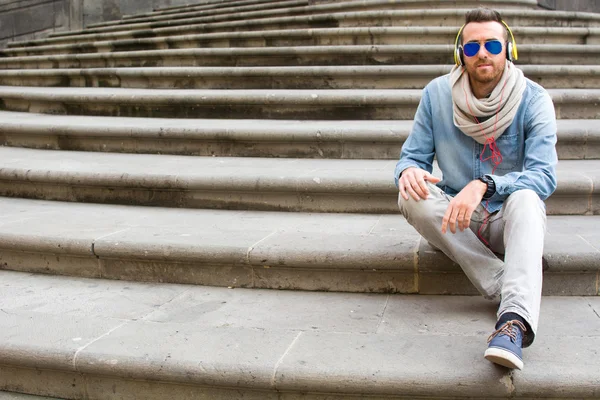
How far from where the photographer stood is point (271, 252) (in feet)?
10.2

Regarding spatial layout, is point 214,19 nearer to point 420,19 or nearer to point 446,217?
point 420,19

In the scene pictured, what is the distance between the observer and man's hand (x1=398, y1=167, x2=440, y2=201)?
8.64 ft

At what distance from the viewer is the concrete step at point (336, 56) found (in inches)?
247

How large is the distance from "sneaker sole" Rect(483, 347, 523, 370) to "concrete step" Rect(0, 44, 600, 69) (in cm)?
459

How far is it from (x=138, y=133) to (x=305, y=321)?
2.87 metres

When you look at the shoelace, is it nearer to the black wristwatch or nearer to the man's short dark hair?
the black wristwatch

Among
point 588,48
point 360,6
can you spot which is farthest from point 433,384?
point 360,6

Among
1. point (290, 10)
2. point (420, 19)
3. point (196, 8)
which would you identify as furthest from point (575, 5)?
point (196, 8)

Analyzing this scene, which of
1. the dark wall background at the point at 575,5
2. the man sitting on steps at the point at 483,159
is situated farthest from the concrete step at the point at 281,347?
the dark wall background at the point at 575,5

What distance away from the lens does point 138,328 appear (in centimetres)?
269

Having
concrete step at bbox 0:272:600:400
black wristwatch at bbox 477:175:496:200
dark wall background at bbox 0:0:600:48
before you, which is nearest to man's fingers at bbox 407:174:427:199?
black wristwatch at bbox 477:175:496:200

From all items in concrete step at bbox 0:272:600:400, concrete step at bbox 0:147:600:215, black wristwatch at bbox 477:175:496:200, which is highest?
black wristwatch at bbox 477:175:496:200

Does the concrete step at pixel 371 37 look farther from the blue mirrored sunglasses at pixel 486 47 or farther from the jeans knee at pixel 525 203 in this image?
the jeans knee at pixel 525 203

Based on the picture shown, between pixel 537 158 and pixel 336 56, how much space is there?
4253mm
